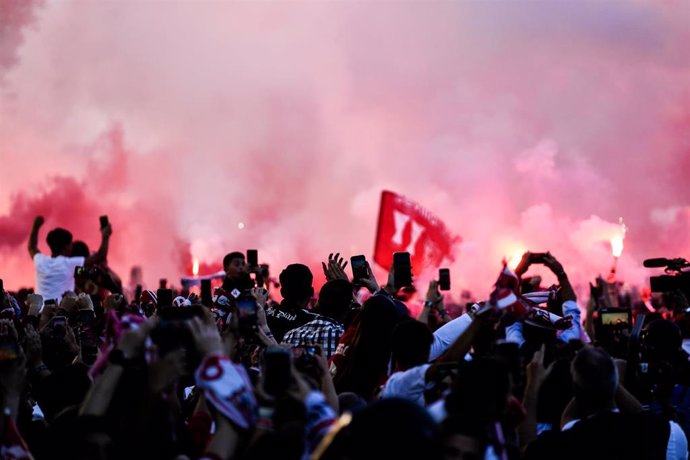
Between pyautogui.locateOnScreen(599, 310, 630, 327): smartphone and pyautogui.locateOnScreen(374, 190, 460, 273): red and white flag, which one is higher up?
pyautogui.locateOnScreen(374, 190, 460, 273): red and white flag

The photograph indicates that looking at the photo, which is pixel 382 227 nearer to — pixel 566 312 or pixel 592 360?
pixel 566 312

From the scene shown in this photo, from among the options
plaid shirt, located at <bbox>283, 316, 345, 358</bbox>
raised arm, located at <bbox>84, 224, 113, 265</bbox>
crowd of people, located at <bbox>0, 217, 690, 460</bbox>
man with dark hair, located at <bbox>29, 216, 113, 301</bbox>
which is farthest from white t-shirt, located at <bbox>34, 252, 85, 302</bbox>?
plaid shirt, located at <bbox>283, 316, 345, 358</bbox>

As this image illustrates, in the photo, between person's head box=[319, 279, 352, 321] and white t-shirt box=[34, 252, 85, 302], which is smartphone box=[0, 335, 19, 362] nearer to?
person's head box=[319, 279, 352, 321]

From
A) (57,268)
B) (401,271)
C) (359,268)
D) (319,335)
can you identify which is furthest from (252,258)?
(57,268)

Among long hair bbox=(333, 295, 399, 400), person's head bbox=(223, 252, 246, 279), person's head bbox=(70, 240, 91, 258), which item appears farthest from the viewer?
person's head bbox=(70, 240, 91, 258)

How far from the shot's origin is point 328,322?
6.09 metres

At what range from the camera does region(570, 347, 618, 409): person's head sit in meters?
4.02

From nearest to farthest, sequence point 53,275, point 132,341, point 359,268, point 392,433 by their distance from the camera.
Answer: point 392,433, point 132,341, point 359,268, point 53,275

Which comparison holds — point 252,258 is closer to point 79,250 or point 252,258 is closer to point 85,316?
point 85,316

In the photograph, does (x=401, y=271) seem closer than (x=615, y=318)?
Yes

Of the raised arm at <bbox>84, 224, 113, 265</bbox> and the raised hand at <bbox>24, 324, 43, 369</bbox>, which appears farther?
the raised arm at <bbox>84, 224, 113, 265</bbox>

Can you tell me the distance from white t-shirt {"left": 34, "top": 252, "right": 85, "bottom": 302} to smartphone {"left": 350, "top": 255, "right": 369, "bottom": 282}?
3.41m

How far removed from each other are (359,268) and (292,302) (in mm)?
692

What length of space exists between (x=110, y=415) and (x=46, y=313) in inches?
153
